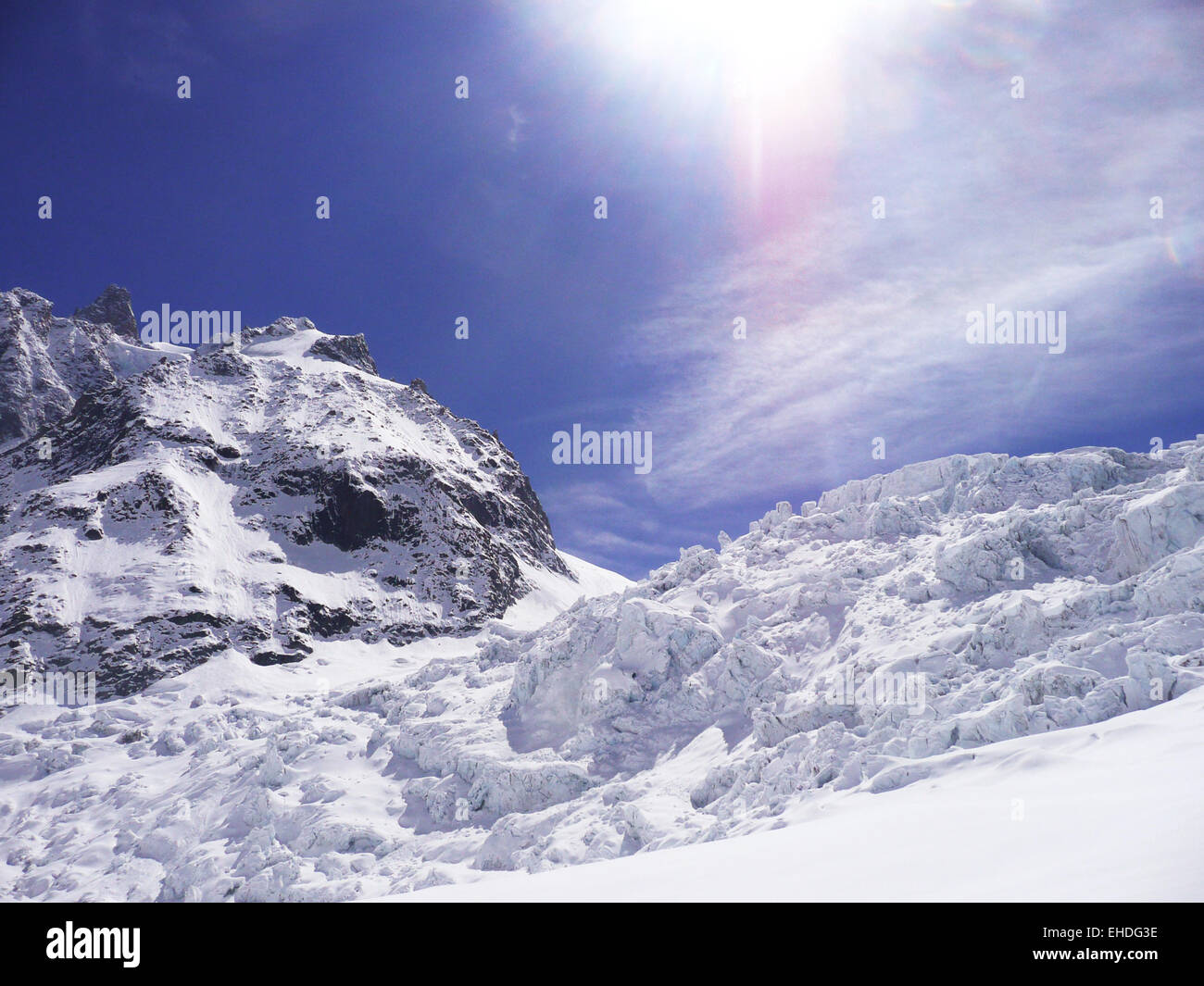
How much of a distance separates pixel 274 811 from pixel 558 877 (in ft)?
69.6

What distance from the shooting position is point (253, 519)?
96.4 metres

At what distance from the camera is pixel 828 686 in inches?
922

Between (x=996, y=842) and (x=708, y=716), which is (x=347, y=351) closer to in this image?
(x=708, y=716)

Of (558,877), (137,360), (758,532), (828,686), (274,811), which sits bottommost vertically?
(274,811)

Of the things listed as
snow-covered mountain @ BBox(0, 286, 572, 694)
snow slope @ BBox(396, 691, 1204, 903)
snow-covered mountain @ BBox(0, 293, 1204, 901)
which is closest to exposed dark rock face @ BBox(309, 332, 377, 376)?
snow-covered mountain @ BBox(0, 286, 572, 694)

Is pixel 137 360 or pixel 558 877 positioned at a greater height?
pixel 137 360

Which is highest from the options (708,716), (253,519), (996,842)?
(253,519)

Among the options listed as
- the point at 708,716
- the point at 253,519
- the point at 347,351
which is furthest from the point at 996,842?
the point at 347,351

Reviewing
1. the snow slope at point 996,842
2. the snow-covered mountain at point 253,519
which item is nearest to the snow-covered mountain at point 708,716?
the snow slope at point 996,842

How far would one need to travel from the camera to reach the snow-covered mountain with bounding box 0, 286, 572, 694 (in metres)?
75.1

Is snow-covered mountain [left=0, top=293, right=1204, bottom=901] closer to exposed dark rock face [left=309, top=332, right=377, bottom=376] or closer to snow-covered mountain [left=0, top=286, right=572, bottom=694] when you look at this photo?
snow-covered mountain [left=0, top=286, right=572, bottom=694]

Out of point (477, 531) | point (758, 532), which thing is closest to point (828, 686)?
point (758, 532)

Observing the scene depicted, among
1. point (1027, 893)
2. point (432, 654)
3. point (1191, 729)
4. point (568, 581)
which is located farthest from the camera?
point (568, 581)
